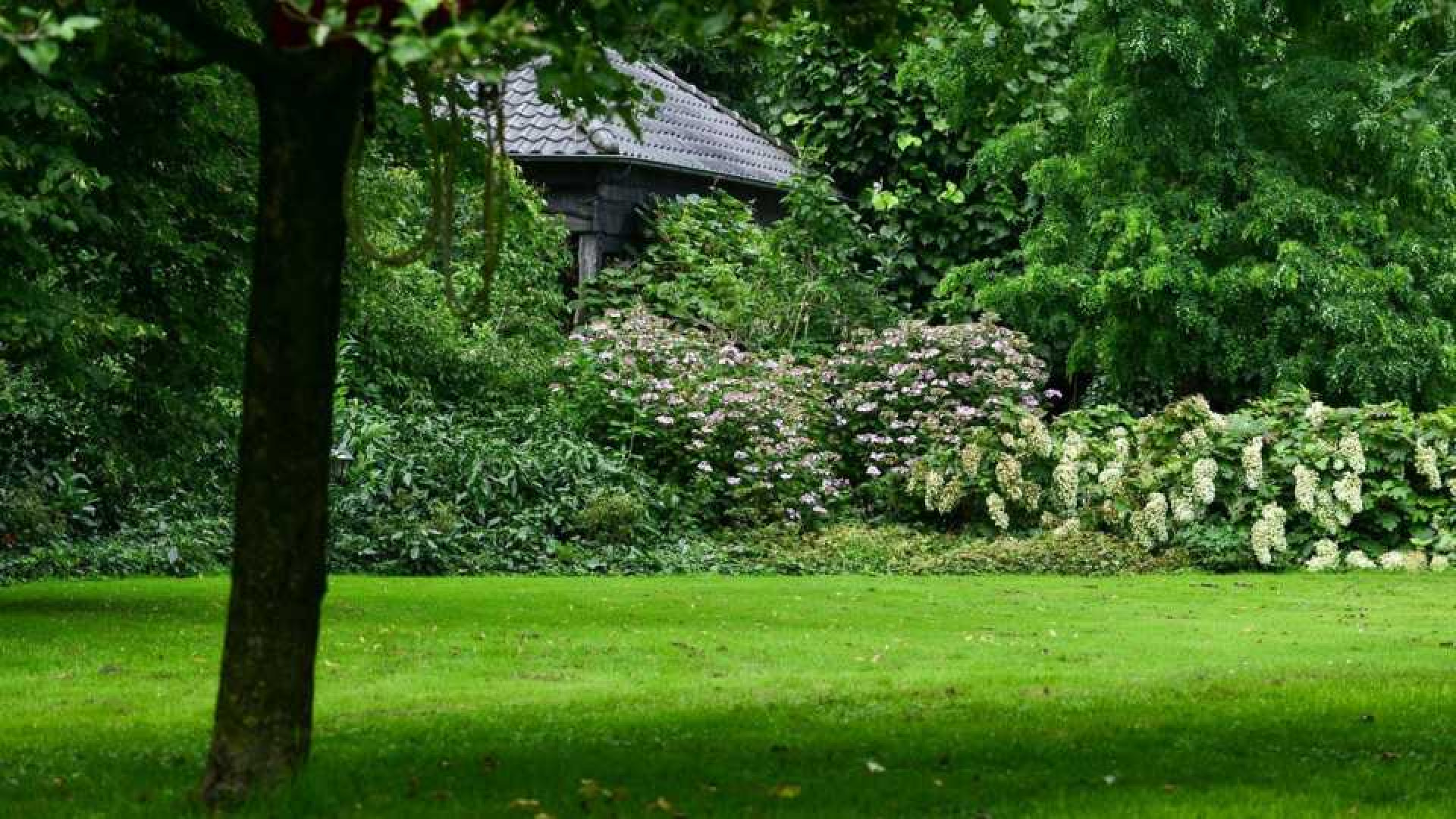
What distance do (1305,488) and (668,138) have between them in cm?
1045

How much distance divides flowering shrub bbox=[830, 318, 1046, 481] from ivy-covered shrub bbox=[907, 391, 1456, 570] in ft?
3.48

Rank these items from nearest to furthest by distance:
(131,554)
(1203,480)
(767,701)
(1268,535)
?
(767,701) < (131,554) < (1268,535) < (1203,480)

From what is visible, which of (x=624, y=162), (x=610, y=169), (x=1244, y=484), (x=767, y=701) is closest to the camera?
(x=767, y=701)

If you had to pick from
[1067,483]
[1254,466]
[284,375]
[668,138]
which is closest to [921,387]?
[1067,483]

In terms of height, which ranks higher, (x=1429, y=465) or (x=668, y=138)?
(x=668, y=138)

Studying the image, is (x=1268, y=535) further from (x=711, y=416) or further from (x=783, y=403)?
(x=711, y=416)

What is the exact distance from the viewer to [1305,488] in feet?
53.6

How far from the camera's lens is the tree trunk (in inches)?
221

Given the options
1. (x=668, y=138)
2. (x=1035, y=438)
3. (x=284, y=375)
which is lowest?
(x=1035, y=438)

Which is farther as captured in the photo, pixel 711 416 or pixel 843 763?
pixel 711 416

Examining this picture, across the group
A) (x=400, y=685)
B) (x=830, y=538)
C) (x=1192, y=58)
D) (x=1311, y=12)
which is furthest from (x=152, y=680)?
(x=1192, y=58)

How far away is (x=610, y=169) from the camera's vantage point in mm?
22797

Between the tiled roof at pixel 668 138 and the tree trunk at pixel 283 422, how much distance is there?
15015 mm

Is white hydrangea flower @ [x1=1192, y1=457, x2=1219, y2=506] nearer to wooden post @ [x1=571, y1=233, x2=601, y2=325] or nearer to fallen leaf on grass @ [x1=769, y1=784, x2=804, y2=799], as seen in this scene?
wooden post @ [x1=571, y1=233, x2=601, y2=325]
